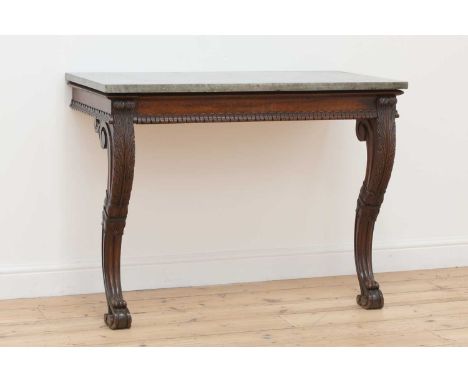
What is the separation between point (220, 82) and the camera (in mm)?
3342

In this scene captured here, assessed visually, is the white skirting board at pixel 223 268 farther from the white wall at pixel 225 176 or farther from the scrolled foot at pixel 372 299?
the scrolled foot at pixel 372 299

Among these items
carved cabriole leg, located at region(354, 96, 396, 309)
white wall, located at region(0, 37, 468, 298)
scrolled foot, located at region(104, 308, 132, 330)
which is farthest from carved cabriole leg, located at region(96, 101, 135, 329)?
carved cabriole leg, located at region(354, 96, 396, 309)

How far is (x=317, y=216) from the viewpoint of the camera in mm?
4145

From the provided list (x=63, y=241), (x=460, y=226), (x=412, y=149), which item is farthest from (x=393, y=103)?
(x=63, y=241)

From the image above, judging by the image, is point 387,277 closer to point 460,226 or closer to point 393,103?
point 460,226

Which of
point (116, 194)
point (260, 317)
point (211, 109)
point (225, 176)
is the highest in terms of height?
point (211, 109)

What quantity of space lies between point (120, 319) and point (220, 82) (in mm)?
861

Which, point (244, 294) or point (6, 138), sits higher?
point (6, 138)

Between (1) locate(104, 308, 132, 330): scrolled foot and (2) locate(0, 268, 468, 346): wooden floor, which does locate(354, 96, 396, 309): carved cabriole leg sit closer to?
(2) locate(0, 268, 468, 346): wooden floor

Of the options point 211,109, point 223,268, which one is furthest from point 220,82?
point 223,268

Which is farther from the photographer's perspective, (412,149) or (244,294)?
(412,149)

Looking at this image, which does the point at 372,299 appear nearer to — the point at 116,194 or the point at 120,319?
the point at 120,319
